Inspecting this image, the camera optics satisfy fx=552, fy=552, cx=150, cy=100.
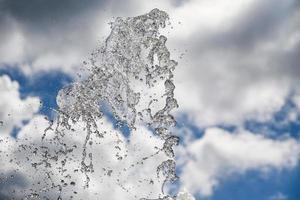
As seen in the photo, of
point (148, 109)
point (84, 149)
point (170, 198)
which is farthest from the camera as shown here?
point (170, 198)

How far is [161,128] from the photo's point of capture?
40781mm


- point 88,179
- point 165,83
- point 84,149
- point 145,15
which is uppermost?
point 145,15

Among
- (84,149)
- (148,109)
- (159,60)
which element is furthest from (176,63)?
(84,149)

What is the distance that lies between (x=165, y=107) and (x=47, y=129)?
10.2 metres

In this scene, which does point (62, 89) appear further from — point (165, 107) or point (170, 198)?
point (170, 198)

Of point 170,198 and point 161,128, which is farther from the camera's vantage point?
point 170,198

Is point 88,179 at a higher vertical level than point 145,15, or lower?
lower

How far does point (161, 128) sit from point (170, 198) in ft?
37.5

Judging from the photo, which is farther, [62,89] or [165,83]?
[62,89]

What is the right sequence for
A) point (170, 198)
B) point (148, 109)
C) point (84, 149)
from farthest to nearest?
point (170, 198) → point (84, 149) → point (148, 109)

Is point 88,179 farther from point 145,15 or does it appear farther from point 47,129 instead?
point 145,15

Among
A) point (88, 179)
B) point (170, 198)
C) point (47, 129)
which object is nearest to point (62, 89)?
point (47, 129)

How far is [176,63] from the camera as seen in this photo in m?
39.6

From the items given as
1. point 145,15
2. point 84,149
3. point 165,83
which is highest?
point 145,15
